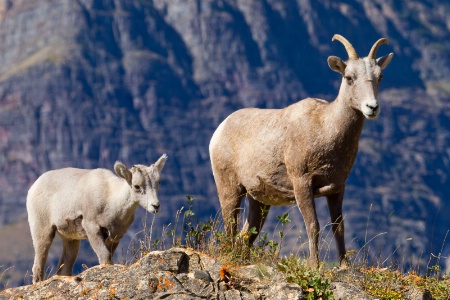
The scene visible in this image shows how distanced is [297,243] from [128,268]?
265 cm

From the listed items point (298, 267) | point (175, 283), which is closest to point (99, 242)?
point (298, 267)

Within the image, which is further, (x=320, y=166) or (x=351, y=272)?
(x=320, y=166)

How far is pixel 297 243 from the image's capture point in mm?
11461

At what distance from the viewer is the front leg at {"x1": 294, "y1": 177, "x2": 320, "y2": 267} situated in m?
11.7

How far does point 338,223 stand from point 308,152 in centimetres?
97

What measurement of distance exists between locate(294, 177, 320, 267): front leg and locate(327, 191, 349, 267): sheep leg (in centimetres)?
23

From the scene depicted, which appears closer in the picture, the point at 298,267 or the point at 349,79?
the point at 298,267

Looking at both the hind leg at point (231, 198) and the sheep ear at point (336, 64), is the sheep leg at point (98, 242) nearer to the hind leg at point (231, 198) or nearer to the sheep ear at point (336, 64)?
the hind leg at point (231, 198)

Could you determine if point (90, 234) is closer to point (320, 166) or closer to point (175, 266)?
point (320, 166)

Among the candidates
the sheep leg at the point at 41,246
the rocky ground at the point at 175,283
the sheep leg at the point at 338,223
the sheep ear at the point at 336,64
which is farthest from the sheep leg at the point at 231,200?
the sheep leg at the point at 41,246

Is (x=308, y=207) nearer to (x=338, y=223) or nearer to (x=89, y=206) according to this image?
(x=338, y=223)

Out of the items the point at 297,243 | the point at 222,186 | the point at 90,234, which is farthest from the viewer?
the point at 90,234

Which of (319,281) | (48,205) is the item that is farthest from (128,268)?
(48,205)

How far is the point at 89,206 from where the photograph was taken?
1562 centimetres
